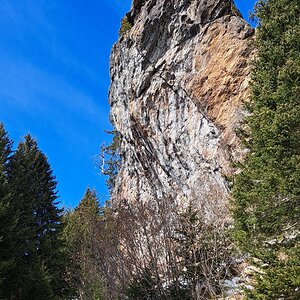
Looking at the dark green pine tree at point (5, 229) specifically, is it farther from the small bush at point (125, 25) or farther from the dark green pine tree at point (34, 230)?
the small bush at point (125, 25)

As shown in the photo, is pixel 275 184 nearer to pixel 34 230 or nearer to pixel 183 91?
pixel 34 230

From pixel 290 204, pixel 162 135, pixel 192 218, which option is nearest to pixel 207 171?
pixel 162 135

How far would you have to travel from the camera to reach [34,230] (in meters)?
14.7

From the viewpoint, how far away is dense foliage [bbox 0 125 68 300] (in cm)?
1262

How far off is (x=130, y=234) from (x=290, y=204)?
24.2ft

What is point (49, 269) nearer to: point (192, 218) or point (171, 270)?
point (171, 270)

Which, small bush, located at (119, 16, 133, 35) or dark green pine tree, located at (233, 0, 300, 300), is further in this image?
small bush, located at (119, 16, 133, 35)

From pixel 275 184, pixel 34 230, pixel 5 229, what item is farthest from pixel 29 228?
pixel 275 184

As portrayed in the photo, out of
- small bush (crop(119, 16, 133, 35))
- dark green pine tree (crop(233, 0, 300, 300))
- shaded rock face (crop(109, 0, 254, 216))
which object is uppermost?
small bush (crop(119, 16, 133, 35))

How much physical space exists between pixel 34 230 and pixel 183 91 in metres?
11.1

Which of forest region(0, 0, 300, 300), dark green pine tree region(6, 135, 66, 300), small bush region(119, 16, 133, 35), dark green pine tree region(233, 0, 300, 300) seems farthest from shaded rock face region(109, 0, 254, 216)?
dark green pine tree region(233, 0, 300, 300)

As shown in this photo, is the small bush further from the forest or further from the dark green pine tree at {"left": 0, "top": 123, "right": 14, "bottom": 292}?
the dark green pine tree at {"left": 0, "top": 123, "right": 14, "bottom": 292}

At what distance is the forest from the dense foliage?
5cm

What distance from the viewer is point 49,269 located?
14258 mm
